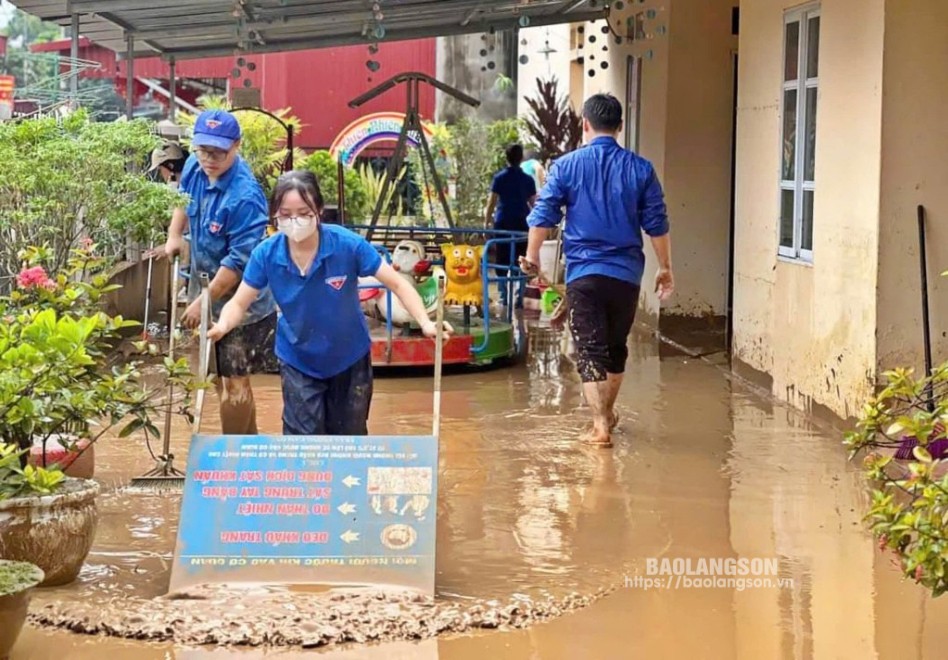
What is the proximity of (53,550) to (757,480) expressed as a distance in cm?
377

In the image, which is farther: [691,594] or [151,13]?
[151,13]

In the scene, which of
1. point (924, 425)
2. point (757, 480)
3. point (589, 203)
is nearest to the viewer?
point (924, 425)

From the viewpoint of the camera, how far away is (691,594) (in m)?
5.65

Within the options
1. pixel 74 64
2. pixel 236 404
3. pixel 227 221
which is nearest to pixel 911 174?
pixel 227 221

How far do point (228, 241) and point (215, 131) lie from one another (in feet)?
1.82

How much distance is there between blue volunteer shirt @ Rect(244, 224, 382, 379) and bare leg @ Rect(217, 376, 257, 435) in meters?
1.23

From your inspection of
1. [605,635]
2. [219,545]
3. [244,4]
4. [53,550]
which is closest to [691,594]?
[605,635]

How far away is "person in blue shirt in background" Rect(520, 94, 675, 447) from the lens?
8289 mm

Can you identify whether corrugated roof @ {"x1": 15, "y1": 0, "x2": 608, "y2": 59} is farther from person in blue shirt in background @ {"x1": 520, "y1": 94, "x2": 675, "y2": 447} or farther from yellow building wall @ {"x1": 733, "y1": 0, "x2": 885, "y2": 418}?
person in blue shirt in background @ {"x1": 520, "y1": 94, "x2": 675, "y2": 447}

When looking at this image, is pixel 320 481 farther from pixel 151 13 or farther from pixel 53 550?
pixel 151 13

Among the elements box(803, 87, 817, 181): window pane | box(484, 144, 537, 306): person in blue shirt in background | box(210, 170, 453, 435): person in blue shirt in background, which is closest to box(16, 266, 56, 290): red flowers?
box(210, 170, 453, 435): person in blue shirt in background

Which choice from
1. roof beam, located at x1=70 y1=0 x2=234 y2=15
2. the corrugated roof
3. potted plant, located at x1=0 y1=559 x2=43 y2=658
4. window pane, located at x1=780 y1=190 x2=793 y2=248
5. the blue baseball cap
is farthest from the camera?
the corrugated roof

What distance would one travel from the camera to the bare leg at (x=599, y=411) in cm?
837

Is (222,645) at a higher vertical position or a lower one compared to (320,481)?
lower
